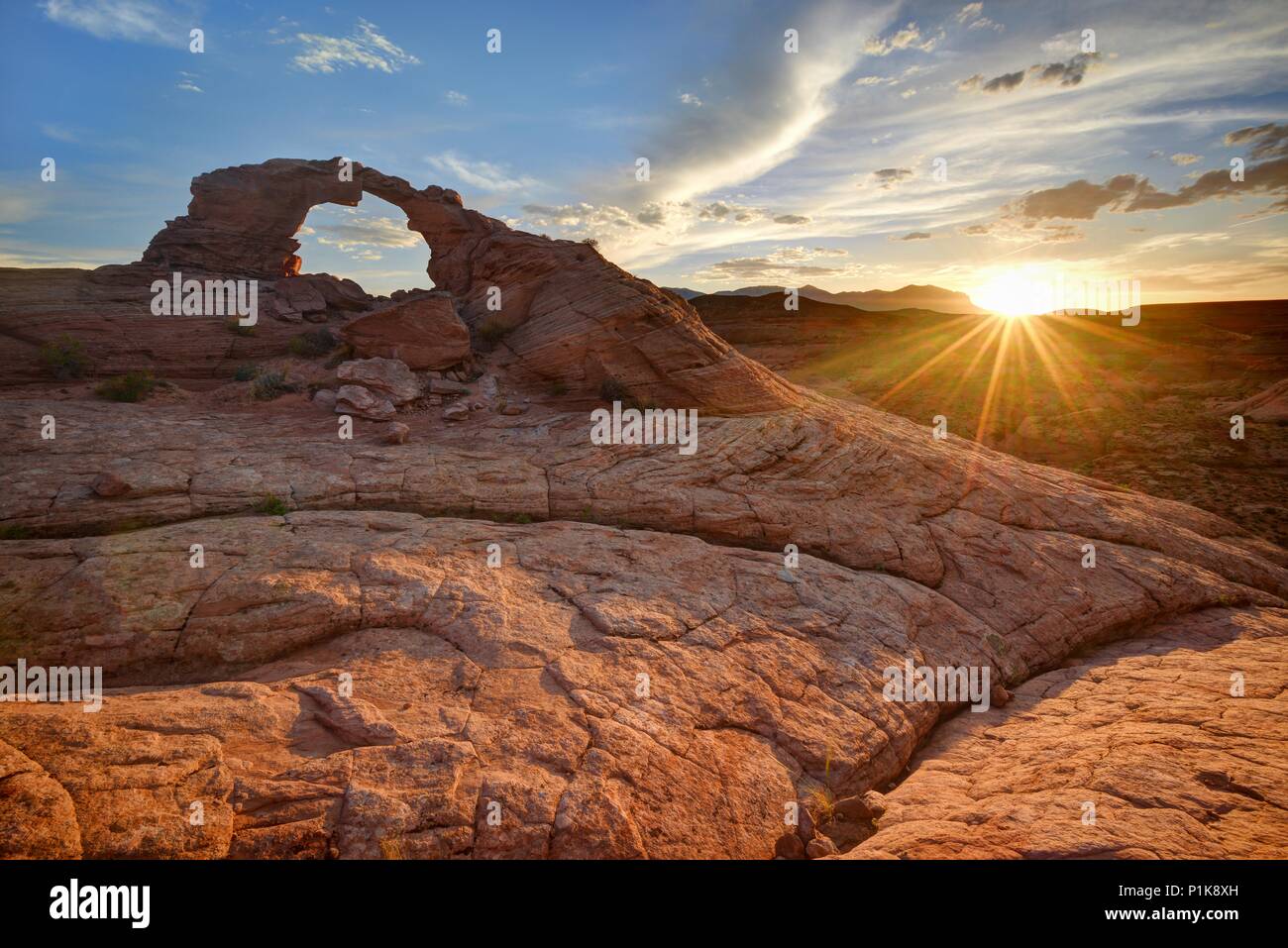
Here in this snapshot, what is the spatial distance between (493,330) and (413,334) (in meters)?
3.29

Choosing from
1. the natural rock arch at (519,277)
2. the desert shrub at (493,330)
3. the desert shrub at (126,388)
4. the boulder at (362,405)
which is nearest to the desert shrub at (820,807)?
the natural rock arch at (519,277)

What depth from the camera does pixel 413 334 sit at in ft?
60.5

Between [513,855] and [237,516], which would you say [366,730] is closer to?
[513,855]

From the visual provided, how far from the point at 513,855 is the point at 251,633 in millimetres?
5420

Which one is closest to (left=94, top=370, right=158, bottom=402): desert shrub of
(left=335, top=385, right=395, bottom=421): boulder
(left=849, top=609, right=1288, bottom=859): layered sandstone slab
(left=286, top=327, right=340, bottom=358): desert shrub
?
(left=286, top=327, right=340, bottom=358): desert shrub

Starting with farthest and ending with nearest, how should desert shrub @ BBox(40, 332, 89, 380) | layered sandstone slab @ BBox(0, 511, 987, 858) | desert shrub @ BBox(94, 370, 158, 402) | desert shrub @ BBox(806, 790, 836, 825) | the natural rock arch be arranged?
the natural rock arch, desert shrub @ BBox(40, 332, 89, 380), desert shrub @ BBox(94, 370, 158, 402), desert shrub @ BBox(806, 790, 836, 825), layered sandstone slab @ BBox(0, 511, 987, 858)

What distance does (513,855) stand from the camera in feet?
17.8

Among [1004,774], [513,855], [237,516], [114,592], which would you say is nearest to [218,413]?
[237,516]

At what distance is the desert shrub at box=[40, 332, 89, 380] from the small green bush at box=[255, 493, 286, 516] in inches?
453

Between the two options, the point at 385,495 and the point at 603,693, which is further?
the point at 385,495

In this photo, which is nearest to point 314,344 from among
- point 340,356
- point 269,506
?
point 340,356

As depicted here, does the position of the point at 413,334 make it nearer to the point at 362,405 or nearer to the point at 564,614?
the point at 362,405

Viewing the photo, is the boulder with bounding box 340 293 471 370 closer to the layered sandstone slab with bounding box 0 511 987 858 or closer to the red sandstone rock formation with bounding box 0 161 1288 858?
the red sandstone rock formation with bounding box 0 161 1288 858

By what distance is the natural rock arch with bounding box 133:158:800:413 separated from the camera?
18422 mm
